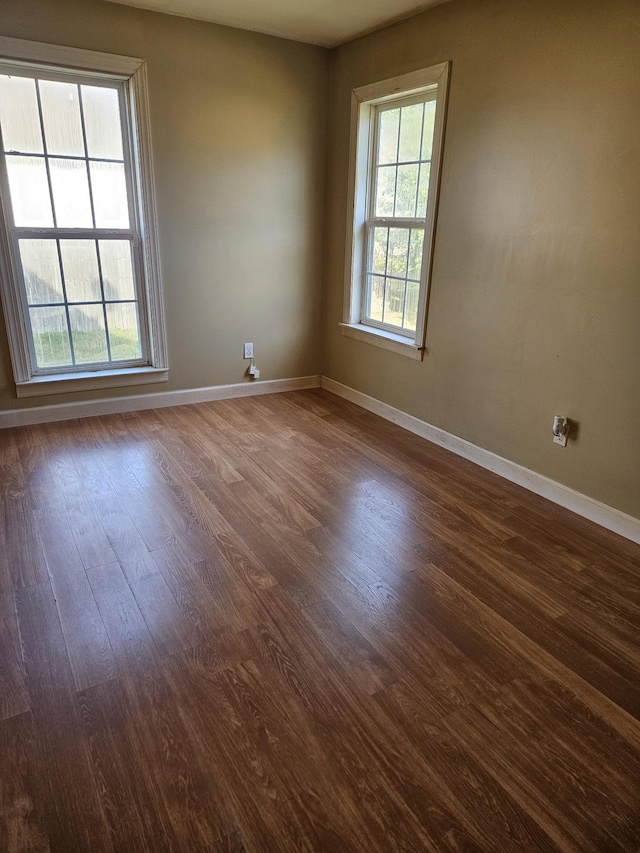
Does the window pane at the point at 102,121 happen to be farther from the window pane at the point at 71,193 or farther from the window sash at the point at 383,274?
the window sash at the point at 383,274

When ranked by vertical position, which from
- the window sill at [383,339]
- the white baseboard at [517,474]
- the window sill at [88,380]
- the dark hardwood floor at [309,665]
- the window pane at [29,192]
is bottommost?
the dark hardwood floor at [309,665]

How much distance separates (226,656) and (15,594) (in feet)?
2.96

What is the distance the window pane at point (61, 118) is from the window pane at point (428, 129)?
2.16 m

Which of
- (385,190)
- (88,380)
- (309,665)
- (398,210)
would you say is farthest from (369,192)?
(309,665)

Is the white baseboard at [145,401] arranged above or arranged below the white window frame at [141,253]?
below

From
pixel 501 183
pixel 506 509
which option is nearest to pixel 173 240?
pixel 501 183

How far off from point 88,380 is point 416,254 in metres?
2.41

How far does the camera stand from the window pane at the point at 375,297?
4031mm

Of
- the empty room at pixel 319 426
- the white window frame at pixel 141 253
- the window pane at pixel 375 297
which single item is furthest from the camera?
the window pane at pixel 375 297

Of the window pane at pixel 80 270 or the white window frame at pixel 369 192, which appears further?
the window pane at pixel 80 270

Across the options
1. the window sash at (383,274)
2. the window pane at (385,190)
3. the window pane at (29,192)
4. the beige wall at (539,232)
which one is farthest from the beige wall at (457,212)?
the window pane at (29,192)

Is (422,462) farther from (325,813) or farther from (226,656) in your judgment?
(325,813)

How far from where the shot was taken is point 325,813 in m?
1.33

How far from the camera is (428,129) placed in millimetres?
3361
